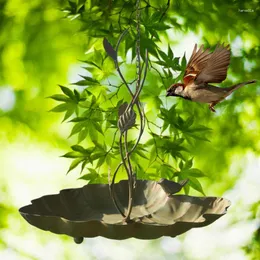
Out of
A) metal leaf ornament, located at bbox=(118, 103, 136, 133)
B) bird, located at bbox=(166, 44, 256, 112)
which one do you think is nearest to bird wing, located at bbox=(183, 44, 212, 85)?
bird, located at bbox=(166, 44, 256, 112)

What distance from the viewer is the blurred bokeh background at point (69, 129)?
1.54 metres

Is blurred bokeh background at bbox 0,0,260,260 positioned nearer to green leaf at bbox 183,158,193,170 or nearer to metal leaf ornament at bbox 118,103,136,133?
green leaf at bbox 183,158,193,170

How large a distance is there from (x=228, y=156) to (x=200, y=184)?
0.60 feet

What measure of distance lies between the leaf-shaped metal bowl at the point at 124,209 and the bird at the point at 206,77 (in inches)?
6.3

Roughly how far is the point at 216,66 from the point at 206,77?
26mm

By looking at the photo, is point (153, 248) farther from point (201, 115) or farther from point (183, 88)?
point (183, 88)

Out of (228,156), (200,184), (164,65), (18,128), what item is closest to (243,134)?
(228,156)

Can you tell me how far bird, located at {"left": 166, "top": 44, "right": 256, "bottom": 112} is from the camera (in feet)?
2.96

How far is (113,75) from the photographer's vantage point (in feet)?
4.91

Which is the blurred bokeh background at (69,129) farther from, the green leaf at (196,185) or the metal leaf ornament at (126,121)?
the metal leaf ornament at (126,121)

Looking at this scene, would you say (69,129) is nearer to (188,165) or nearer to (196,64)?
(188,165)

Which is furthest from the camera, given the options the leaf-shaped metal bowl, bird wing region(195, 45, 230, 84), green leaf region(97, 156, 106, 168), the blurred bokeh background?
the blurred bokeh background

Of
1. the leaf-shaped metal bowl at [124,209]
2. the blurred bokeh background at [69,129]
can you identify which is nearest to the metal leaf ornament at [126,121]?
the leaf-shaped metal bowl at [124,209]

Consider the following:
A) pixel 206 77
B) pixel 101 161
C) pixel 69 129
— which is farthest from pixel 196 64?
pixel 69 129
